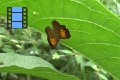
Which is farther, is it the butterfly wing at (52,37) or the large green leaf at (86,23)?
the butterfly wing at (52,37)

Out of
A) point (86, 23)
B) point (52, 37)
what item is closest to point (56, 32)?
point (52, 37)

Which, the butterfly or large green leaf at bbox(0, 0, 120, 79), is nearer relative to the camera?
large green leaf at bbox(0, 0, 120, 79)

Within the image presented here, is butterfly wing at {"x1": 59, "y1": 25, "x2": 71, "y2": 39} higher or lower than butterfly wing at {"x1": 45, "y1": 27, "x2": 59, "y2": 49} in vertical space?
higher

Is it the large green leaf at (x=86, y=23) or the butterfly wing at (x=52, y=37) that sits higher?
the large green leaf at (x=86, y=23)

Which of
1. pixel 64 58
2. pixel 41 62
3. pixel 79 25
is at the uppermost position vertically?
pixel 79 25

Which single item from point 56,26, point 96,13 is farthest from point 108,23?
point 56,26

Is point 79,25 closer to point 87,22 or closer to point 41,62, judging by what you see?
point 87,22
